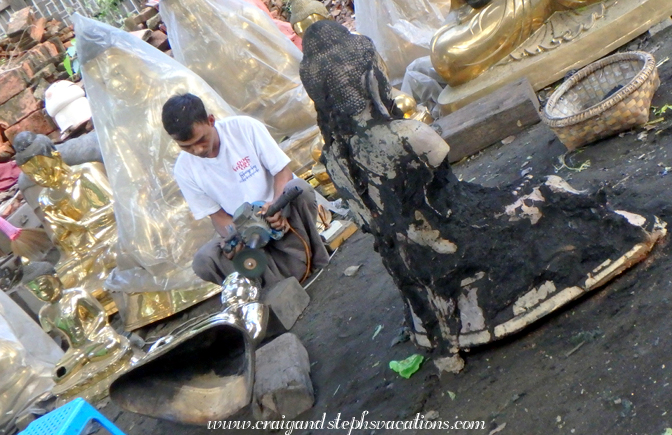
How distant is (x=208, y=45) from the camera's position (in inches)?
257

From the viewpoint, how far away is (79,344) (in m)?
4.41

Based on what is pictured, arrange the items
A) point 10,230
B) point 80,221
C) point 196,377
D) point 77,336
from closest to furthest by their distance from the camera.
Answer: point 196,377
point 77,336
point 80,221
point 10,230

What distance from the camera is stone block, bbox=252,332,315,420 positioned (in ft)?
8.79

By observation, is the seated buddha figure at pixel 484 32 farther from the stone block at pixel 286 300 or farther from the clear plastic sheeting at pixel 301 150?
the stone block at pixel 286 300

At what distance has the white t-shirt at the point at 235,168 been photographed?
4.08m

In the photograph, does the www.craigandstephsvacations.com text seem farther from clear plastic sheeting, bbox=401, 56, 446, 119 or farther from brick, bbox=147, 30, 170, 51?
brick, bbox=147, 30, 170, 51

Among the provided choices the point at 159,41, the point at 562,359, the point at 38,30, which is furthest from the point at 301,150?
the point at 38,30

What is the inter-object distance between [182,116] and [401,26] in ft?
11.7

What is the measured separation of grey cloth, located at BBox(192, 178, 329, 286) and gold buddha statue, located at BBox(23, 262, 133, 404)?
2.77 feet

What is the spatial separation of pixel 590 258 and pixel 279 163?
231 cm

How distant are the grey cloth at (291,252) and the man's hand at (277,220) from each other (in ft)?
0.31

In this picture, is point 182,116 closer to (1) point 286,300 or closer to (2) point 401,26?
(1) point 286,300

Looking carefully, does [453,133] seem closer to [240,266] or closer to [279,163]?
[279,163]

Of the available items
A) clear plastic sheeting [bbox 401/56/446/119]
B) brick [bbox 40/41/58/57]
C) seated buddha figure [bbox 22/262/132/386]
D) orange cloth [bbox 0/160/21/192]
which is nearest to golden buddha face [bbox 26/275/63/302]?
seated buddha figure [bbox 22/262/132/386]
